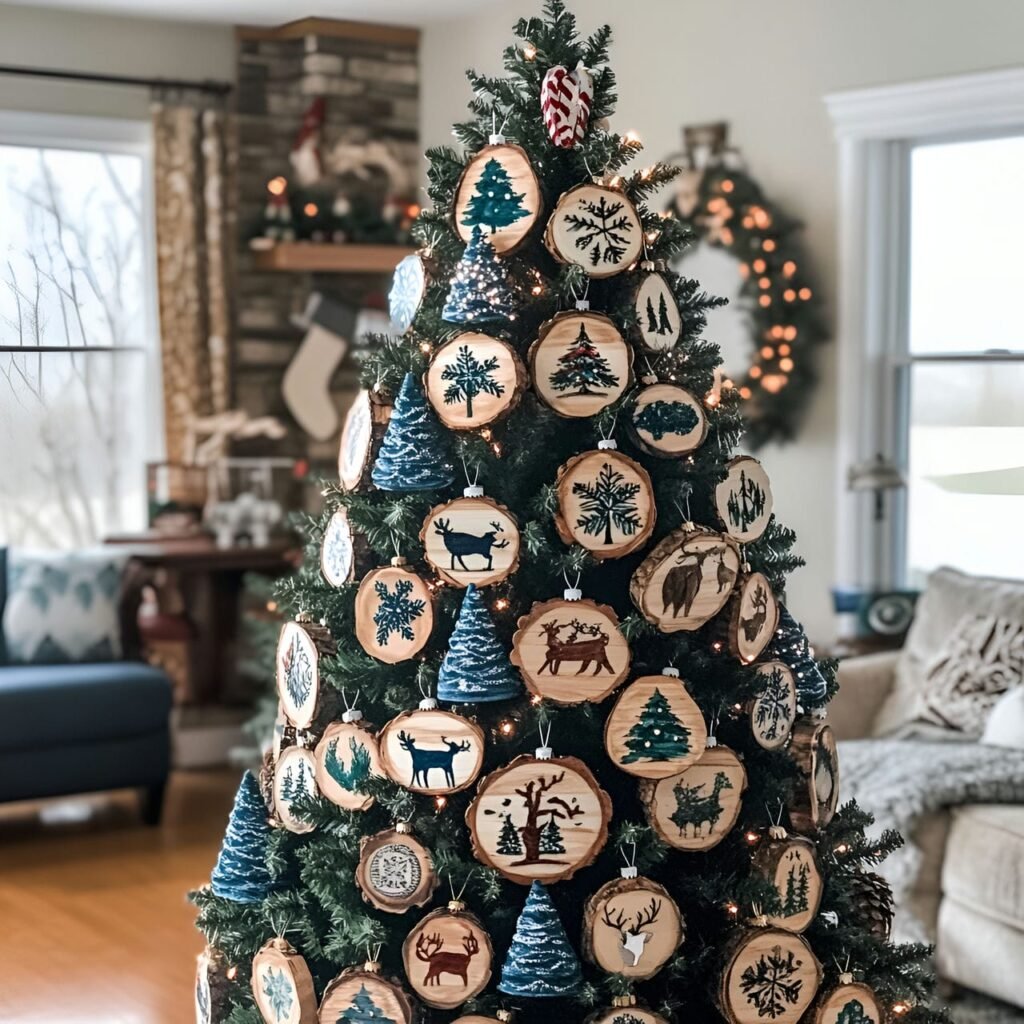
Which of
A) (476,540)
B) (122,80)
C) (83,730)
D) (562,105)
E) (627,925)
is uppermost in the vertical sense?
(122,80)

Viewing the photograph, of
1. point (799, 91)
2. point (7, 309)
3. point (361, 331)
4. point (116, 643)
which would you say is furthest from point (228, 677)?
point (7, 309)

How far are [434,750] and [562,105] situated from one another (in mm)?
935

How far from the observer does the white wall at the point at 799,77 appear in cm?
477

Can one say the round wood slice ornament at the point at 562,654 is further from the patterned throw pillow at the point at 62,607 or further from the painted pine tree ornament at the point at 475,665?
the patterned throw pillow at the point at 62,607

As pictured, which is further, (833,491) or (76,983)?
(833,491)

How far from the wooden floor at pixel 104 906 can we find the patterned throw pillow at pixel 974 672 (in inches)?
77.3

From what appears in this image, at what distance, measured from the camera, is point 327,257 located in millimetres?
6207

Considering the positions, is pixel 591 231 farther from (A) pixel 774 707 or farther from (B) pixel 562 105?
(A) pixel 774 707

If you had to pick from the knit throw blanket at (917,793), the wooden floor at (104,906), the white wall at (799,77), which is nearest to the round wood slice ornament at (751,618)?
the knit throw blanket at (917,793)

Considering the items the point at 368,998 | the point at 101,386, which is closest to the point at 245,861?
the point at 368,998

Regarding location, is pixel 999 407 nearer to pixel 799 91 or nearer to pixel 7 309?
pixel 799 91

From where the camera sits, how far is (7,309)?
263 centimetres

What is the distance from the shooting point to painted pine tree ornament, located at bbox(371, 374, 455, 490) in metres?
2.33

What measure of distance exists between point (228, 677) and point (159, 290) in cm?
147
